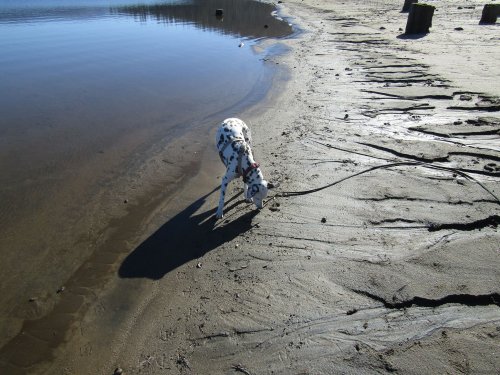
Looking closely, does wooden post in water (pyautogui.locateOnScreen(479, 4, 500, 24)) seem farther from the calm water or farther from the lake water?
the calm water

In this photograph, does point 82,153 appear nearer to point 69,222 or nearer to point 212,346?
point 69,222

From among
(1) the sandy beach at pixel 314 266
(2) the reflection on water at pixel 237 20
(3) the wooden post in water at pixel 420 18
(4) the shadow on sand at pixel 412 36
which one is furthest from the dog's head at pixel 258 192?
(2) the reflection on water at pixel 237 20

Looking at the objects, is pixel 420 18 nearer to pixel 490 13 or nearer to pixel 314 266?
pixel 490 13

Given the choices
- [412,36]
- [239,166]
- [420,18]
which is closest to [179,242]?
[239,166]

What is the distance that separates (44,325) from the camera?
16.1 ft

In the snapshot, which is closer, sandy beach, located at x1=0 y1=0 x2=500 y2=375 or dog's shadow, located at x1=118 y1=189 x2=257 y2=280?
sandy beach, located at x1=0 y1=0 x2=500 y2=375

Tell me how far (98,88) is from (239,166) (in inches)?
420

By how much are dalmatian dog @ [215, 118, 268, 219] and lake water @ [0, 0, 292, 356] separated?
2.44 meters

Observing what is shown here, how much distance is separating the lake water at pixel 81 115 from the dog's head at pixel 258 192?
2934 millimetres

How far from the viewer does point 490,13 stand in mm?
20000

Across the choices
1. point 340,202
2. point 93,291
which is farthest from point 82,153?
point 340,202

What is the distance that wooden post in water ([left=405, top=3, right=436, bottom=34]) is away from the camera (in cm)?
1969

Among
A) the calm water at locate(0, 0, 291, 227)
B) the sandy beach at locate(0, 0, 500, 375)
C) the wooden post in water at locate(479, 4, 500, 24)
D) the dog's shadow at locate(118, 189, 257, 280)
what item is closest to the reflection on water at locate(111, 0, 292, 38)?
the calm water at locate(0, 0, 291, 227)

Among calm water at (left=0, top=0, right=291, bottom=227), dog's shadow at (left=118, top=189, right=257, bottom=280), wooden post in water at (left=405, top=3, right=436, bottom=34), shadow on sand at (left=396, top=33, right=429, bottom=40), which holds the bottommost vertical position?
dog's shadow at (left=118, top=189, right=257, bottom=280)
